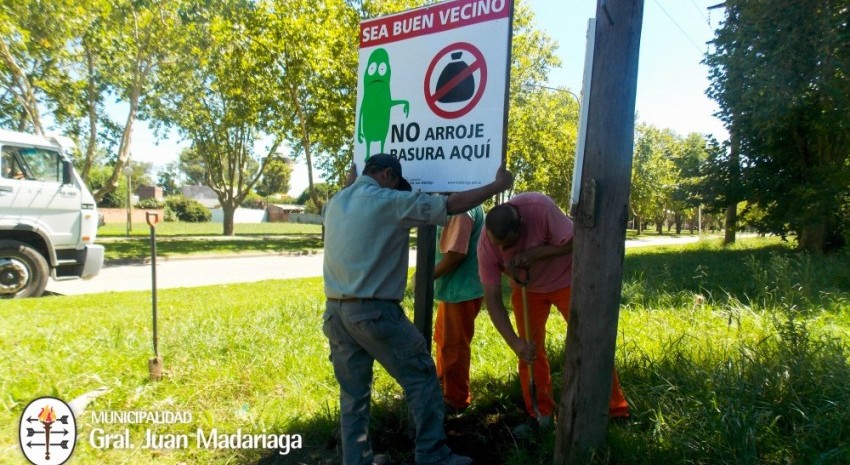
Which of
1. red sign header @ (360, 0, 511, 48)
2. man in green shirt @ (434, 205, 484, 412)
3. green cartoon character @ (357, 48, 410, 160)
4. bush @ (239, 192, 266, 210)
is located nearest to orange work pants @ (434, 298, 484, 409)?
man in green shirt @ (434, 205, 484, 412)

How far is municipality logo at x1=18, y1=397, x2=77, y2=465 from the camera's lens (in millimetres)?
3293

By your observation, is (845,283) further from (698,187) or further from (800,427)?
(698,187)

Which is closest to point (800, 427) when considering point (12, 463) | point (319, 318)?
point (12, 463)


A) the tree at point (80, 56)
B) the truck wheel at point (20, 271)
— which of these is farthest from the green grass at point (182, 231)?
the truck wheel at point (20, 271)

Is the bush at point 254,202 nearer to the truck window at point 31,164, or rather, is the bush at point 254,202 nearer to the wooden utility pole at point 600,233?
the truck window at point 31,164

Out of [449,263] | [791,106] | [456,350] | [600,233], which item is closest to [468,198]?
[600,233]

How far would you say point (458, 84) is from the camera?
3281mm

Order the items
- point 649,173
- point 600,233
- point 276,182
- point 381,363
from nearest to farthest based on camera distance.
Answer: point 600,233 → point 381,363 → point 649,173 → point 276,182

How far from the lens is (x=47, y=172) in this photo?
9.88 m

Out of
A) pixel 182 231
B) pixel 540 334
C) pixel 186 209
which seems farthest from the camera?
pixel 186 209

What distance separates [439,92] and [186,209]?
57.9 meters

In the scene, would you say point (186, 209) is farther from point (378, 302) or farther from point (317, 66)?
point (378, 302)

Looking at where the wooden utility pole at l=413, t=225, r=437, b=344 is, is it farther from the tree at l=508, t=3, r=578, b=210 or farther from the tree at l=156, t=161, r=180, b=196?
the tree at l=156, t=161, r=180, b=196

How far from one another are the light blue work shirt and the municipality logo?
1.99 m
